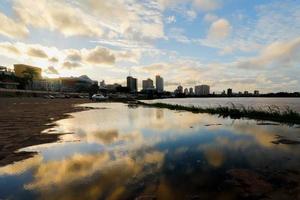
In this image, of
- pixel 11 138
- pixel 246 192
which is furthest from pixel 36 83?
pixel 246 192

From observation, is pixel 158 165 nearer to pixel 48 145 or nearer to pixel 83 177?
pixel 83 177

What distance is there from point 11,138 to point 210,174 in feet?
37.2

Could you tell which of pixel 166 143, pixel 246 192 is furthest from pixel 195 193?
pixel 166 143

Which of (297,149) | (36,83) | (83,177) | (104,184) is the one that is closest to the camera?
(104,184)

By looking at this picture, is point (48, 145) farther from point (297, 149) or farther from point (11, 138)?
point (297, 149)

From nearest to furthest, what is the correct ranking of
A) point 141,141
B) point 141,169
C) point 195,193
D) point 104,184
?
point 195,193
point 104,184
point 141,169
point 141,141

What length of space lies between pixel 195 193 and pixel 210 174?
157 centimetres

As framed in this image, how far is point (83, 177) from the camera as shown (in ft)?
23.5

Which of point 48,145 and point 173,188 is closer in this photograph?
point 173,188

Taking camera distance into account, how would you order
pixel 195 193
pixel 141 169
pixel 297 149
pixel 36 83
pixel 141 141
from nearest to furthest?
1. pixel 195 193
2. pixel 141 169
3. pixel 297 149
4. pixel 141 141
5. pixel 36 83

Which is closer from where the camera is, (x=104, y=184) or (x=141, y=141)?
(x=104, y=184)

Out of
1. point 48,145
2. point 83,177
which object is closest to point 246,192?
point 83,177

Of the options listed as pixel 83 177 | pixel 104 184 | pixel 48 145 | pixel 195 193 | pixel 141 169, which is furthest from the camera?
pixel 48 145

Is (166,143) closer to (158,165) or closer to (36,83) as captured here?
(158,165)
